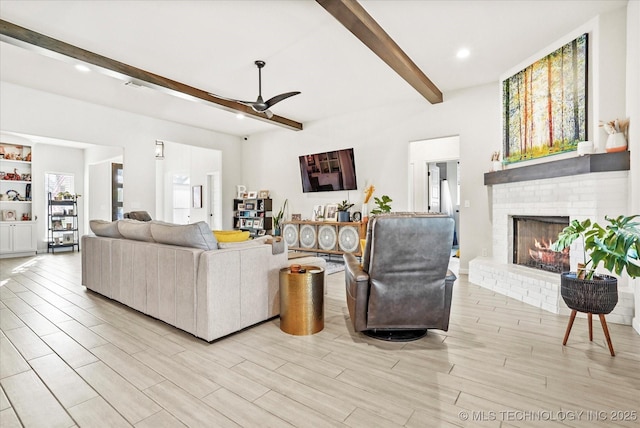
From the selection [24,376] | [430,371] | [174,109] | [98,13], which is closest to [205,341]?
[24,376]

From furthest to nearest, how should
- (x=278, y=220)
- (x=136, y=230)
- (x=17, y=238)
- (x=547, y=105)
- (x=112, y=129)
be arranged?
(x=278, y=220), (x=17, y=238), (x=112, y=129), (x=547, y=105), (x=136, y=230)

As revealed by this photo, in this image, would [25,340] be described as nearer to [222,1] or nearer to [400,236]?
[400,236]

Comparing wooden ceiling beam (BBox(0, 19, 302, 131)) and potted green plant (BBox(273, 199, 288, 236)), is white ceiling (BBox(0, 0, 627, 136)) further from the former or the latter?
potted green plant (BBox(273, 199, 288, 236))

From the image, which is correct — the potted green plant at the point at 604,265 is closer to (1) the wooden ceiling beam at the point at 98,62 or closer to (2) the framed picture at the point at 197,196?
(1) the wooden ceiling beam at the point at 98,62

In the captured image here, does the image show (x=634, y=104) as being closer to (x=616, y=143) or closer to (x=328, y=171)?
(x=616, y=143)

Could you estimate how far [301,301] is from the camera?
258cm

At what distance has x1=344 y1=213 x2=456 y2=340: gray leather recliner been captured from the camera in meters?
2.30

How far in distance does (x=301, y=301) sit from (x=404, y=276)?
853 mm

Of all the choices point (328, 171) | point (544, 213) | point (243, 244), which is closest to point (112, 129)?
point (328, 171)

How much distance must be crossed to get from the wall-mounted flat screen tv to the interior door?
196 cm

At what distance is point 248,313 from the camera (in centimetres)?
268

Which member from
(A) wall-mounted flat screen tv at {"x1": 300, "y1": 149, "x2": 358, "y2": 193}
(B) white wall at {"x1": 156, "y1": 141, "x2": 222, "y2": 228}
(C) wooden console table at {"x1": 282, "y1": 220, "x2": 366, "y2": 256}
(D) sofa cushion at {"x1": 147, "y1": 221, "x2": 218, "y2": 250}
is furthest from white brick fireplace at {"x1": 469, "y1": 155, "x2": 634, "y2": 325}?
(B) white wall at {"x1": 156, "y1": 141, "x2": 222, "y2": 228}

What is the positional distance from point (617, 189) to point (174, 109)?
6.75 m

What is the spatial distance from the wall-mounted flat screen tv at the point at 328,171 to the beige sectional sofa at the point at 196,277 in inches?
147
